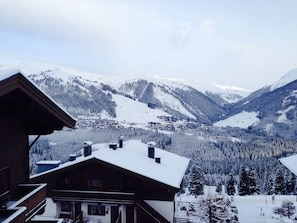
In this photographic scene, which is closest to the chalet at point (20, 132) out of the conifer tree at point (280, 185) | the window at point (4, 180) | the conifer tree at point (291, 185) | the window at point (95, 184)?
the window at point (4, 180)

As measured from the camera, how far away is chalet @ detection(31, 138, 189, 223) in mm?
21000

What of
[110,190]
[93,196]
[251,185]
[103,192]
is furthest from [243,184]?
[93,196]

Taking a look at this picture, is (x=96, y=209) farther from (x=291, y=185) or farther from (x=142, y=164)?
(x=291, y=185)

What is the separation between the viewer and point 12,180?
7.43 metres

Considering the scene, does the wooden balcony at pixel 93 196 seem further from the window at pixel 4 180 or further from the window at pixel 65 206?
the window at pixel 4 180

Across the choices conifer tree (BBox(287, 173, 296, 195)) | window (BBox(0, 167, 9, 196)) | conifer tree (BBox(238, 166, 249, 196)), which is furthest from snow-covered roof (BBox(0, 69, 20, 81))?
conifer tree (BBox(287, 173, 296, 195))

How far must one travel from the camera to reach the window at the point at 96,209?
21.8 meters

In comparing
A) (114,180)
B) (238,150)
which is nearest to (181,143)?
(238,150)

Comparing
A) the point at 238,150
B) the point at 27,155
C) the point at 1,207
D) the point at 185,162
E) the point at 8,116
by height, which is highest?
the point at 8,116

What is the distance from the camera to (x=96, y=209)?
866 inches

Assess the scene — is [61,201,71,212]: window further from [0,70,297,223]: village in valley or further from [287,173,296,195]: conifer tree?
[287,173,296,195]: conifer tree

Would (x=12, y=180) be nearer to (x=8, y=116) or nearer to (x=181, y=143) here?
(x=8, y=116)

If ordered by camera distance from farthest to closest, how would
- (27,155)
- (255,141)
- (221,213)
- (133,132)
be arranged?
1. (133,132)
2. (255,141)
3. (221,213)
4. (27,155)

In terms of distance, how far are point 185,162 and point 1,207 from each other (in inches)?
1001
